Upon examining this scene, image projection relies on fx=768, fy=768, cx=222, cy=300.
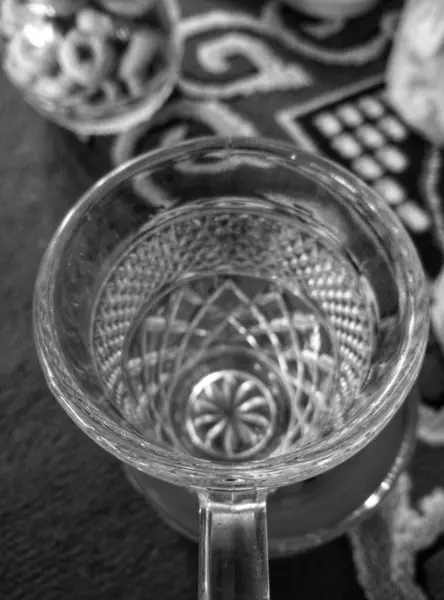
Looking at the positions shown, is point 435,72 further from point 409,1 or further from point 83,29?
point 83,29

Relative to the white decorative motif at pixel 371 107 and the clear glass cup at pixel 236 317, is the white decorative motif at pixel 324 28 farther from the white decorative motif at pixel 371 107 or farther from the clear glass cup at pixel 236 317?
the clear glass cup at pixel 236 317

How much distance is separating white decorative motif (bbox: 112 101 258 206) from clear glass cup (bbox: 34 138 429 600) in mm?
79

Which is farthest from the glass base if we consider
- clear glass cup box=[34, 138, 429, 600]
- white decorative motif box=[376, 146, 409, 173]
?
white decorative motif box=[376, 146, 409, 173]

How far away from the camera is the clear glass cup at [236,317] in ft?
0.73

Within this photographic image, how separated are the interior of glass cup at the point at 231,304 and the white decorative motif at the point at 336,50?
0.43 ft

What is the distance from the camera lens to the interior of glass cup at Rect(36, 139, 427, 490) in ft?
0.75

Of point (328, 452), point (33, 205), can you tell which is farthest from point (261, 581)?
point (33, 205)

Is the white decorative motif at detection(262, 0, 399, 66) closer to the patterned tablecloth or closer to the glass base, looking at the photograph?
the patterned tablecloth

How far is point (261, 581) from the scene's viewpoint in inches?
7.6

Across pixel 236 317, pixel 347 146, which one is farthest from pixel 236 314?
pixel 347 146

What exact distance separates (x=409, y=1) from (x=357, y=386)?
217 mm

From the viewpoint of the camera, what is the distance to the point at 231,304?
292 millimetres

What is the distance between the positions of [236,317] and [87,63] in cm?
14

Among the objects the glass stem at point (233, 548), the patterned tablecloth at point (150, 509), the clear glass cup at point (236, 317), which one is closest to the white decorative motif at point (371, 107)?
the patterned tablecloth at point (150, 509)
